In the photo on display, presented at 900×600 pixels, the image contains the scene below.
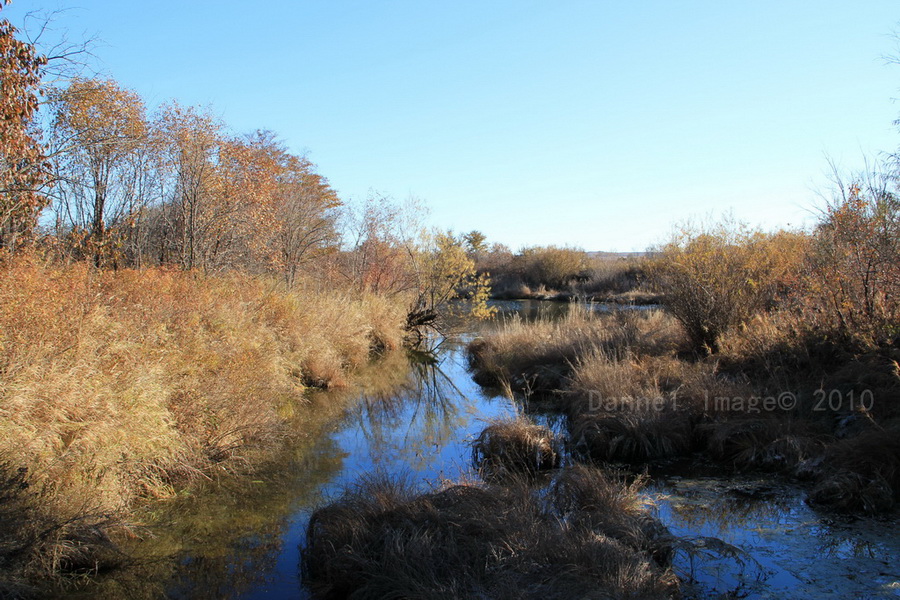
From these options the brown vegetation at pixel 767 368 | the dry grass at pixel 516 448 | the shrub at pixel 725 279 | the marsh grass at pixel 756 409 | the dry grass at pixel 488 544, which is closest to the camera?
the dry grass at pixel 488 544

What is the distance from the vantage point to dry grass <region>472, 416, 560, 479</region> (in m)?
7.61

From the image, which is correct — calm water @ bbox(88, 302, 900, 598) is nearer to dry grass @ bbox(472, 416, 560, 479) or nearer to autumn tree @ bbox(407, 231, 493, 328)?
dry grass @ bbox(472, 416, 560, 479)

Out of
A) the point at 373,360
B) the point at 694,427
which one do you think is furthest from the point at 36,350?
the point at 373,360

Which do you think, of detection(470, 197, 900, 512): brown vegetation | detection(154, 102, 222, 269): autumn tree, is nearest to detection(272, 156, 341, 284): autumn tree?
detection(154, 102, 222, 269): autumn tree

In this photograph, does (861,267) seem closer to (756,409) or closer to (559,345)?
(756,409)

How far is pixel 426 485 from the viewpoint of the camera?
22.1ft

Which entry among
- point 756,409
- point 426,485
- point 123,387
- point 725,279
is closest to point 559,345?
point 725,279

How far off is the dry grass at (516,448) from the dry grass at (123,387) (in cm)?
323

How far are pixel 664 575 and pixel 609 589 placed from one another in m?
0.69

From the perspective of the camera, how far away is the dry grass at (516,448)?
761 cm

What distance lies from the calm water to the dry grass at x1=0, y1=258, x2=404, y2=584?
0.60 meters

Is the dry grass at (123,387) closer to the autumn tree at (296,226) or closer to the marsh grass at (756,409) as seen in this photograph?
the marsh grass at (756,409)

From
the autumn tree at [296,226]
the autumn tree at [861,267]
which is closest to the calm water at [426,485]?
the autumn tree at [861,267]

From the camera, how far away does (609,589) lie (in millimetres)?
3744
